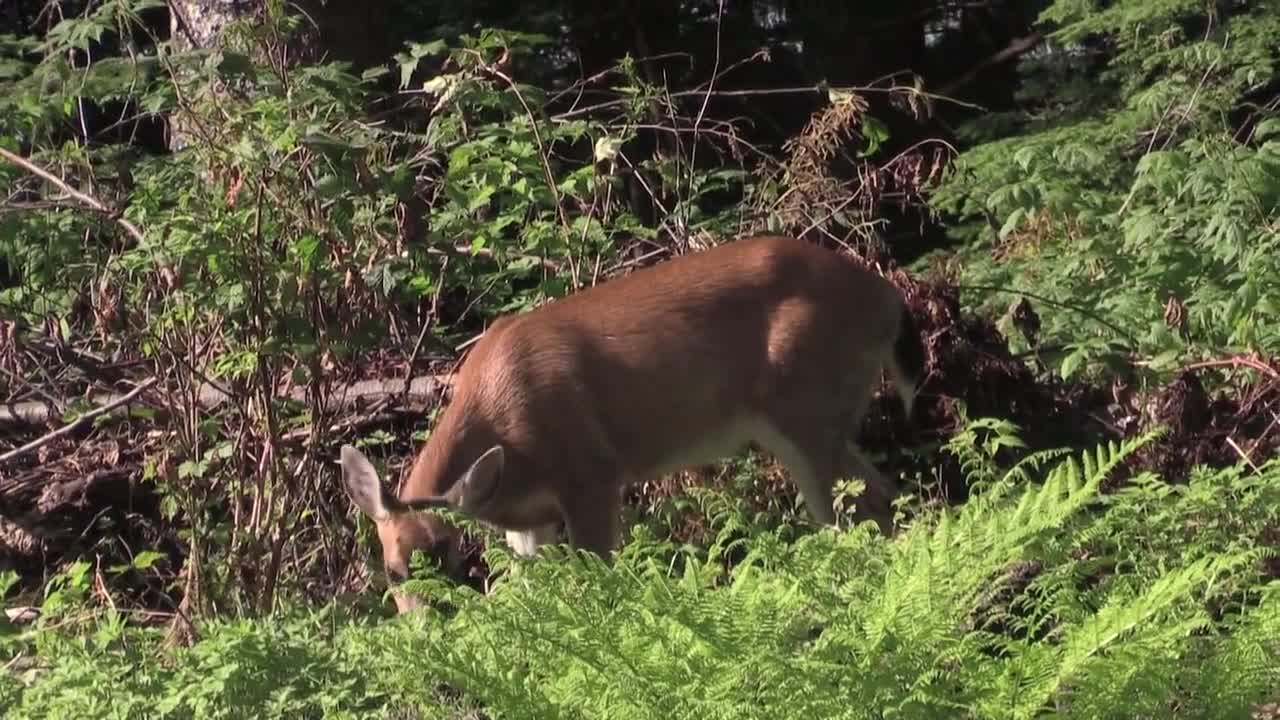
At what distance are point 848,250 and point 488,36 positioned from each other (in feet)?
6.70

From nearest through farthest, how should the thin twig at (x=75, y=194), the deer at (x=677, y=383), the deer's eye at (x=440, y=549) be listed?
the deer's eye at (x=440, y=549)
the thin twig at (x=75, y=194)
the deer at (x=677, y=383)

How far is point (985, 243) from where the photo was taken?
13312mm

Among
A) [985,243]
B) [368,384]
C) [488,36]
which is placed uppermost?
[488,36]

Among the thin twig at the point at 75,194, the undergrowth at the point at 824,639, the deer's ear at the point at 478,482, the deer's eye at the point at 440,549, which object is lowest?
the deer's eye at the point at 440,549

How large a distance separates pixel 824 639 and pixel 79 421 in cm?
480

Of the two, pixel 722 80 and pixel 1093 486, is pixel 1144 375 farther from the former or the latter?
pixel 722 80

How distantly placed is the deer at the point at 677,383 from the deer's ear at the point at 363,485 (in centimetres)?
56

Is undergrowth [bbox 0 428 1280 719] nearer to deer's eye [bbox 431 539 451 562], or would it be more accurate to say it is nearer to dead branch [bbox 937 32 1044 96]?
deer's eye [bbox 431 539 451 562]

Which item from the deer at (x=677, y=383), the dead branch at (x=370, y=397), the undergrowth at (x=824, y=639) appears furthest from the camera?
the dead branch at (x=370, y=397)

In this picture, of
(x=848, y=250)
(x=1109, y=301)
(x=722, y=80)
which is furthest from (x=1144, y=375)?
(x=722, y=80)

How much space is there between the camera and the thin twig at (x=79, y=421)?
8.06m

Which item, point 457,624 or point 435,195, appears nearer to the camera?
point 457,624

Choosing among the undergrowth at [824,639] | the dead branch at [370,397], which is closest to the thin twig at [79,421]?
the dead branch at [370,397]

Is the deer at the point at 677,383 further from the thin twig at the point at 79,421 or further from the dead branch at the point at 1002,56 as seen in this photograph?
the dead branch at the point at 1002,56
